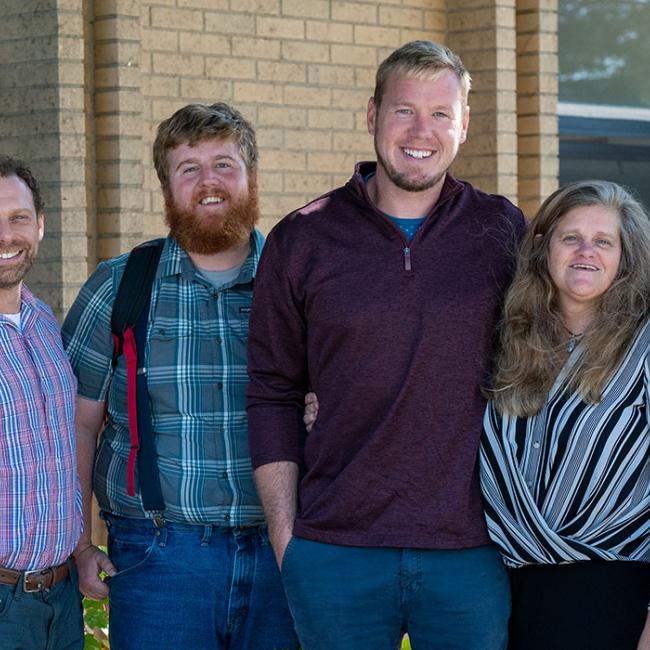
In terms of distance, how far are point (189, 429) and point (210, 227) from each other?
63cm

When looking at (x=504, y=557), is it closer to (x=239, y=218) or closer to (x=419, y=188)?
(x=419, y=188)

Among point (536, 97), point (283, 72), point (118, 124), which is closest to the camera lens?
point (118, 124)

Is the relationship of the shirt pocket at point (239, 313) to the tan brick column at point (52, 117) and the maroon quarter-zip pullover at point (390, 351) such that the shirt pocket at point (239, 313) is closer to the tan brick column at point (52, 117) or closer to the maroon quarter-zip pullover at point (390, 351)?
the maroon quarter-zip pullover at point (390, 351)

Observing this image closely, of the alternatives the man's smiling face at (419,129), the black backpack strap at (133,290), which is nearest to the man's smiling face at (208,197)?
the black backpack strap at (133,290)


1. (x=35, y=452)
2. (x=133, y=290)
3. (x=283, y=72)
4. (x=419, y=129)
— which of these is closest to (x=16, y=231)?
(x=133, y=290)

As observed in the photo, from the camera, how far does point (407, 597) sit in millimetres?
3717

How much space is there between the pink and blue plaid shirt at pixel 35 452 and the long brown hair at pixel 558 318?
4.04ft

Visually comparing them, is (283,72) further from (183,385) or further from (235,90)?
(183,385)

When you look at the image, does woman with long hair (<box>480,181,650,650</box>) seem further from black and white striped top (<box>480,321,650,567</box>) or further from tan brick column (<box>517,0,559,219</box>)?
tan brick column (<box>517,0,559,219</box>)

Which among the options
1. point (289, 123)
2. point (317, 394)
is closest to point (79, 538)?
point (317, 394)

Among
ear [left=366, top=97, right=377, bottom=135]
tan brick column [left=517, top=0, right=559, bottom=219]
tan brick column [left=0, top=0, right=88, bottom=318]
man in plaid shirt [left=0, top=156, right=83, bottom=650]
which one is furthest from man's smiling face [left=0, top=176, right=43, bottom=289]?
tan brick column [left=517, top=0, right=559, bottom=219]

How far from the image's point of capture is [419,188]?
12.7 feet

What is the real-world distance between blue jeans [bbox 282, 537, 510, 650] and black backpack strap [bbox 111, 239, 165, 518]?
607mm

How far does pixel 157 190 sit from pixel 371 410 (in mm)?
3657
